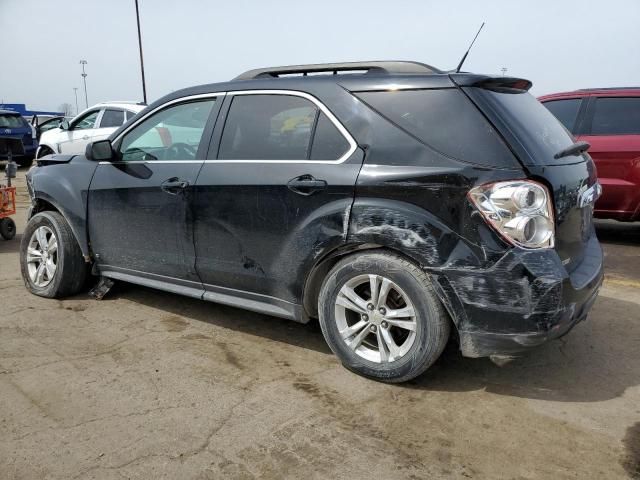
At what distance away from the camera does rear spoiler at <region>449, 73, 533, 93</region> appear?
2.88 metres

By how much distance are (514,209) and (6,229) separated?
629 cm

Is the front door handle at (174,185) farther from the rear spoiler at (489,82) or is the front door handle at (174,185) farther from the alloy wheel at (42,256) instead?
the rear spoiler at (489,82)

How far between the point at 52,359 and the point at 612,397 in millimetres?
3253

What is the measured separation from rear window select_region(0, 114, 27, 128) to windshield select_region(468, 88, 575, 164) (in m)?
17.1

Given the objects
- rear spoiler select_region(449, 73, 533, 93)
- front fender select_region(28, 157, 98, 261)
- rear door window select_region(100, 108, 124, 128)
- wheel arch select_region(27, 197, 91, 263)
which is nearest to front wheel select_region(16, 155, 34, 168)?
rear door window select_region(100, 108, 124, 128)

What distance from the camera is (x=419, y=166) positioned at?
2.82 m

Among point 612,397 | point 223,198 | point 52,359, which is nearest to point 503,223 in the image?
point 612,397

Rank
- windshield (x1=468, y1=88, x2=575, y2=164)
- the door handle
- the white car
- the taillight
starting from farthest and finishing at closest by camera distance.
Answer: the white car
the door handle
windshield (x1=468, y1=88, x2=575, y2=164)
the taillight

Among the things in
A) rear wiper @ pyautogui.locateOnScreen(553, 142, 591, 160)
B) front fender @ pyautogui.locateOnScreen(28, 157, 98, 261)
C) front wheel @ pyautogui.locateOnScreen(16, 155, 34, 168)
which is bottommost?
front wheel @ pyautogui.locateOnScreen(16, 155, 34, 168)

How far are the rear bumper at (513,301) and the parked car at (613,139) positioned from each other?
13.4ft

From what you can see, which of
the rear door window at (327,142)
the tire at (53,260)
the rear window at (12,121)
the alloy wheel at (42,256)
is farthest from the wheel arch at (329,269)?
the rear window at (12,121)

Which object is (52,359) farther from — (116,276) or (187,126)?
(187,126)

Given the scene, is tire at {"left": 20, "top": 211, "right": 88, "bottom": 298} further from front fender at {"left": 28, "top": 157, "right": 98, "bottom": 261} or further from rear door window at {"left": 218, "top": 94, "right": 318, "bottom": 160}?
rear door window at {"left": 218, "top": 94, "right": 318, "bottom": 160}

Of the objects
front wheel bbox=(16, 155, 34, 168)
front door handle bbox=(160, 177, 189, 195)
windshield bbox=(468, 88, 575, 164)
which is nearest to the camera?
windshield bbox=(468, 88, 575, 164)
